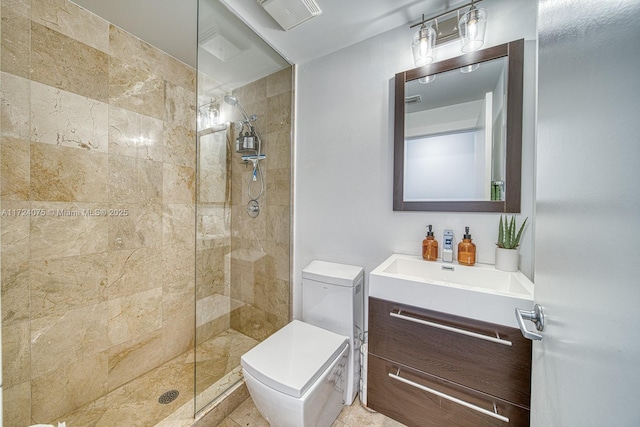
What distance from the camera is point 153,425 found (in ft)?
4.22

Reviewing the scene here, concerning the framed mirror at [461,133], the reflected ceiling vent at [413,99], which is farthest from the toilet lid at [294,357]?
the reflected ceiling vent at [413,99]

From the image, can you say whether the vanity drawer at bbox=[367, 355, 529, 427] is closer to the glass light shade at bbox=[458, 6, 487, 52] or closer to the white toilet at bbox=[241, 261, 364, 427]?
the white toilet at bbox=[241, 261, 364, 427]

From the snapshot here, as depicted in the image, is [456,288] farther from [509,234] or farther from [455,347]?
[509,234]

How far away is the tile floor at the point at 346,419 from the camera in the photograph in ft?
4.28

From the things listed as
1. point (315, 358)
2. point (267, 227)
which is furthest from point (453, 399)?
point (267, 227)

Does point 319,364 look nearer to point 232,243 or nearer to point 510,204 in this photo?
point 232,243

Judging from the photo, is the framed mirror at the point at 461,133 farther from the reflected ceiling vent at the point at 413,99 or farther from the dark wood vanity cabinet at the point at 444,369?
the dark wood vanity cabinet at the point at 444,369

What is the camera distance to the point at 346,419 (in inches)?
53.0

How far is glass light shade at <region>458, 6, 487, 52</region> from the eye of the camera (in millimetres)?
1233

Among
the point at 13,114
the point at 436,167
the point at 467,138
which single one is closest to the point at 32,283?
the point at 13,114

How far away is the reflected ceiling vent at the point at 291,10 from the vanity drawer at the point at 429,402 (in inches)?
79.6

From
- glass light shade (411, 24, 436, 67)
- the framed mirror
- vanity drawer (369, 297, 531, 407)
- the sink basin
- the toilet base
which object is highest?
glass light shade (411, 24, 436, 67)

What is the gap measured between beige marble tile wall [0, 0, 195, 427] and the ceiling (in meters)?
0.15

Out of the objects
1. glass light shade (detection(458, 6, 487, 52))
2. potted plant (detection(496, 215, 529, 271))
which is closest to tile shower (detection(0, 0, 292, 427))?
glass light shade (detection(458, 6, 487, 52))
